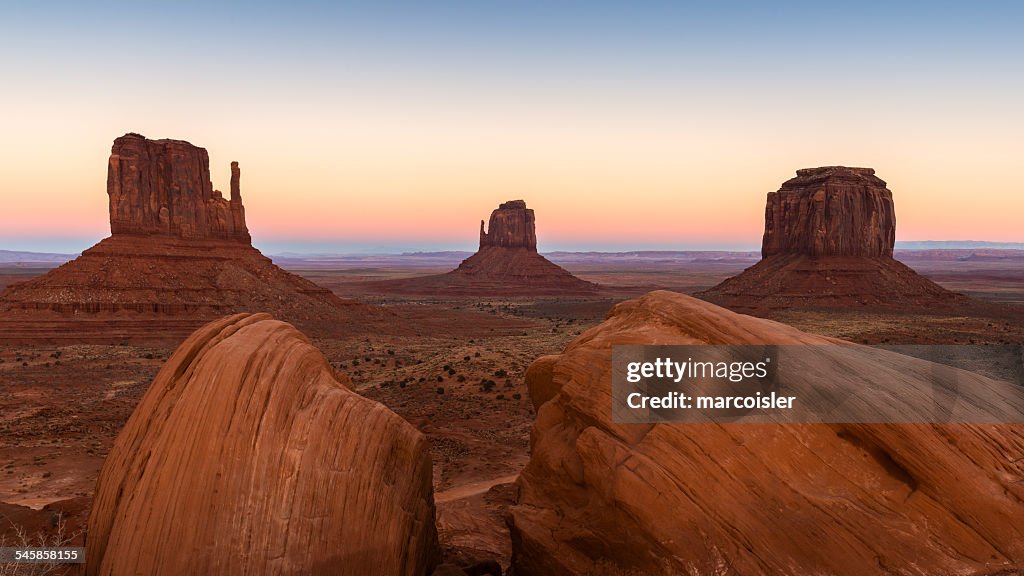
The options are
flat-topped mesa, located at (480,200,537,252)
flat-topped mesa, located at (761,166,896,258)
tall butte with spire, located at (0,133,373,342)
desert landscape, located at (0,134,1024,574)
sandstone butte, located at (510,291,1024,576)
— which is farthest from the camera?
flat-topped mesa, located at (480,200,537,252)

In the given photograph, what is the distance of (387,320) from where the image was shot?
68250 mm

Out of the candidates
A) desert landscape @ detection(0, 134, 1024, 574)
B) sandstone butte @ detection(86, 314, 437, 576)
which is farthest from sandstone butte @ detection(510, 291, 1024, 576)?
sandstone butte @ detection(86, 314, 437, 576)

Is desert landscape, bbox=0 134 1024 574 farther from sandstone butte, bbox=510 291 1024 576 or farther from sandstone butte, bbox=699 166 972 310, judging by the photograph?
sandstone butte, bbox=699 166 972 310


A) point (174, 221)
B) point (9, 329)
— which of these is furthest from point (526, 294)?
point (9, 329)

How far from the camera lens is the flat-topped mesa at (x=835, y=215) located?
297ft

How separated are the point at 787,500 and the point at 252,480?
7.40 meters

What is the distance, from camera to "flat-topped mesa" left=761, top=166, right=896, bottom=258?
90625mm

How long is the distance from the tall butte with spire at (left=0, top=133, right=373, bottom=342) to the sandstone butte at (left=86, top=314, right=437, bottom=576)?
51.7 meters

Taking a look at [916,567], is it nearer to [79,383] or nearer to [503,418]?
[503,418]

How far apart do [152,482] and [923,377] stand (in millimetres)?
11985
